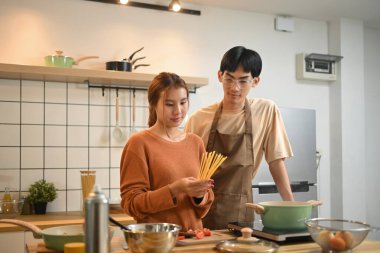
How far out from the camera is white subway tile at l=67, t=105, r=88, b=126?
123 inches

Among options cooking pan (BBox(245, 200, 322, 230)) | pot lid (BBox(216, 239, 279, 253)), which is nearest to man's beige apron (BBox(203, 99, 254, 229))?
cooking pan (BBox(245, 200, 322, 230))

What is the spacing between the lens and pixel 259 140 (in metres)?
2.07

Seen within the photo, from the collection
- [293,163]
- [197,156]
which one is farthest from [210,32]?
[197,156]

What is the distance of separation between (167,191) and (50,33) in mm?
2141

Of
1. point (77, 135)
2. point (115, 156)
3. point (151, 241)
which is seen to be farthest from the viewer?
point (115, 156)

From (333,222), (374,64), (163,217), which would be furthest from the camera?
(374,64)

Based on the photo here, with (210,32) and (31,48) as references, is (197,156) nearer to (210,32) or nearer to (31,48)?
(31,48)

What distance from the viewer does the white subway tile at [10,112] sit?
2.94m

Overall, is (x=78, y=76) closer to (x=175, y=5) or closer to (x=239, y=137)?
(x=175, y=5)

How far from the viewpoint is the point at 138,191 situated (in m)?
1.45

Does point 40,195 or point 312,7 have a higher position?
point 312,7

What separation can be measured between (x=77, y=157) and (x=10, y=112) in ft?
1.86

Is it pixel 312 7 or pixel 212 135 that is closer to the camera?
pixel 212 135

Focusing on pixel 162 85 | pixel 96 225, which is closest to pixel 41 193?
pixel 162 85
